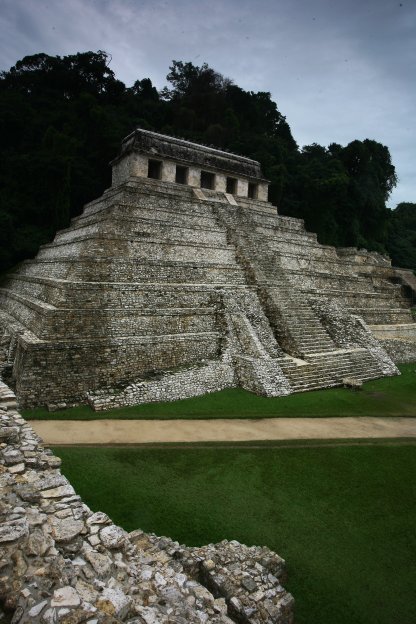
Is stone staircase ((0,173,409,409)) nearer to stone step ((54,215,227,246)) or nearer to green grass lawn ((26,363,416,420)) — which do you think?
stone step ((54,215,227,246))

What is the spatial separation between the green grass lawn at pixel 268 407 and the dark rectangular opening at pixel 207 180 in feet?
50.6

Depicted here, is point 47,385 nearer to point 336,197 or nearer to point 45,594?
point 45,594

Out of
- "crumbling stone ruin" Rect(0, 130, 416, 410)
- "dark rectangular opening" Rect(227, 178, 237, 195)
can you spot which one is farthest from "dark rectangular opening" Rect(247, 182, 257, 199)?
"crumbling stone ruin" Rect(0, 130, 416, 410)

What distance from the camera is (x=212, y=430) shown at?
9.16 metres

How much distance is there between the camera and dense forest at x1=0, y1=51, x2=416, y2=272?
23875mm

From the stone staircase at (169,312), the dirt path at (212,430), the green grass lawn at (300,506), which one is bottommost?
the green grass lawn at (300,506)

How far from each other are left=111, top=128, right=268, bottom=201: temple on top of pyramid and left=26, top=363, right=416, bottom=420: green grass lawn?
14.2m

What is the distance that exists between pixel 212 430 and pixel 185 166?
17.1m

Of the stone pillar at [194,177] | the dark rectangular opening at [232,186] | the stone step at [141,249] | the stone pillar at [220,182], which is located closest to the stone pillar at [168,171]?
the stone pillar at [194,177]

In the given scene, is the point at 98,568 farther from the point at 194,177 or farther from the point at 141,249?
the point at 194,177

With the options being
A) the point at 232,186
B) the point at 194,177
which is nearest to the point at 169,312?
the point at 194,177

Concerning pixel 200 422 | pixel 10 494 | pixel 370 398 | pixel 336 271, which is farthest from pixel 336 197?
pixel 10 494

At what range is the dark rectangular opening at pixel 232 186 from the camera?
80.1 feet

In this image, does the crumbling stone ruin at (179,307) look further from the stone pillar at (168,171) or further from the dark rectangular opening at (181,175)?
the dark rectangular opening at (181,175)
